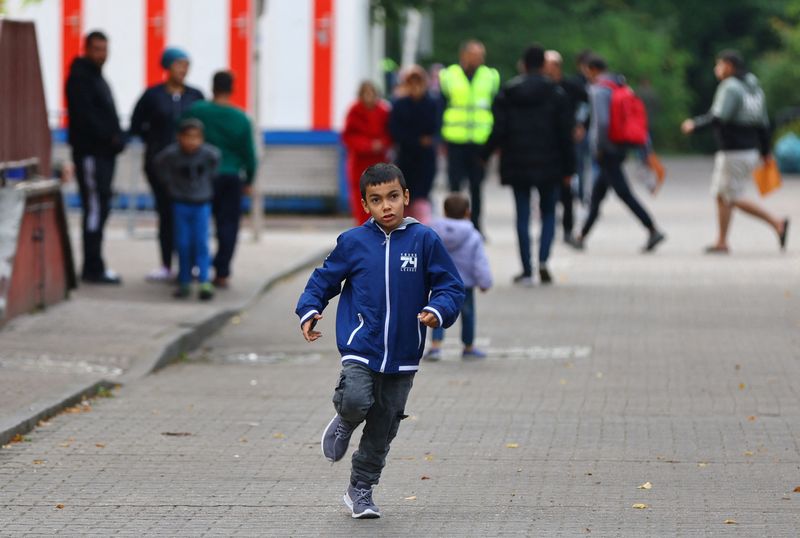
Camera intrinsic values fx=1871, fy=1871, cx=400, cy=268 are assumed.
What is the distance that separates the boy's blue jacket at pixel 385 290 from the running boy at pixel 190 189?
712 centimetres

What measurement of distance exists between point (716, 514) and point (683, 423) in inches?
82.1

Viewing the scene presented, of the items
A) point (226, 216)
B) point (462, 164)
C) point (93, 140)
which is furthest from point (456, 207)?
point (462, 164)

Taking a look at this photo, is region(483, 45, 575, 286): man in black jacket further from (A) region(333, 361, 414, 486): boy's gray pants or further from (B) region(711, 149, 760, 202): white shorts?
(A) region(333, 361, 414, 486): boy's gray pants

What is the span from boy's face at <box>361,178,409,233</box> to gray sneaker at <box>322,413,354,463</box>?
765mm

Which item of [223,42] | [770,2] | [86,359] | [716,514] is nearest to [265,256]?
[223,42]

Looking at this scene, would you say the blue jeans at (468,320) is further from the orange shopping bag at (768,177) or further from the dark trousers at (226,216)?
the orange shopping bag at (768,177)

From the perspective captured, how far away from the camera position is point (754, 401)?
9336 millimetres

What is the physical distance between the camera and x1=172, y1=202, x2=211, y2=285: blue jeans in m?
13.7

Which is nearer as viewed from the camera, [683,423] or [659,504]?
[659,504]

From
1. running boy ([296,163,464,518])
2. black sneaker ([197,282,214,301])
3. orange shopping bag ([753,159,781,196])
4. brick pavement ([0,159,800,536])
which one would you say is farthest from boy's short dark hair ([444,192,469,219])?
orange shopping bag ([753,159,781,196])

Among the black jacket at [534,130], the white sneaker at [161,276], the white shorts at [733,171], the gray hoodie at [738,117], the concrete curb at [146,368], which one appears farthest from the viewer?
the white shorts at [733,171]

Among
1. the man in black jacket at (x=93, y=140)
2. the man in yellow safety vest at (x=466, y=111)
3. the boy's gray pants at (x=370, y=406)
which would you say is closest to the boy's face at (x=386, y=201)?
the boy's gray pants at (x=370, y=406)

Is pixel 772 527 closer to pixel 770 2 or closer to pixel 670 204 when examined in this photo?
pixel 670 204

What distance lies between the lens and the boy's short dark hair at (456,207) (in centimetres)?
1080
